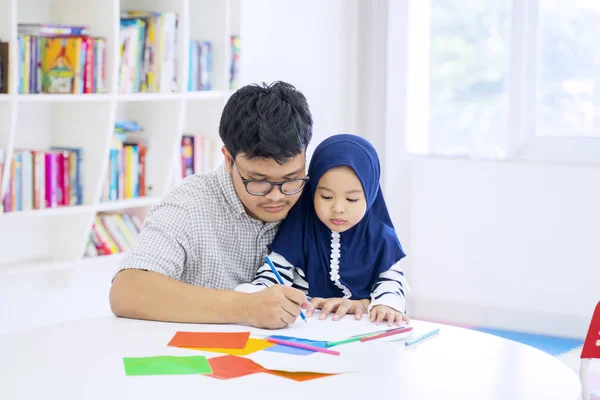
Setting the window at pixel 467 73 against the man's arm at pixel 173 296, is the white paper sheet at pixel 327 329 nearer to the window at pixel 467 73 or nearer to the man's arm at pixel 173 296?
the man's arm at pixel 173 296

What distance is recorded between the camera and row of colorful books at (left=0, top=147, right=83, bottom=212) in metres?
3.01

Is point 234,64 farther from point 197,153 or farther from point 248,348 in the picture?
point 248,348

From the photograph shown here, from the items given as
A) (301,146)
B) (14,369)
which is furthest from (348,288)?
(14,369)

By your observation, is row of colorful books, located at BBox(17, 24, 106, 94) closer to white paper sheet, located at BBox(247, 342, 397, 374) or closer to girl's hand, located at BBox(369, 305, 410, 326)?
girl's hand, located at BBox(369, 305, 410, 326)

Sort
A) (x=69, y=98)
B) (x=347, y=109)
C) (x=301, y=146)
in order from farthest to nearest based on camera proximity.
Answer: (x=347, y=109)
(x=69, y=98)
(x=301, y=146)

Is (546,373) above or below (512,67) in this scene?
below

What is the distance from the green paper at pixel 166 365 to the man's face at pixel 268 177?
1.54ft

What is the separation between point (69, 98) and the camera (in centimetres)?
308

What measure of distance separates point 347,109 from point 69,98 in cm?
186

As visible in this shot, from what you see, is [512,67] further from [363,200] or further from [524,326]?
[363,200]

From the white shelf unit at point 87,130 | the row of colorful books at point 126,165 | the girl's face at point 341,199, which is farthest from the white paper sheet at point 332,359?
the row of colorful books at point 126,165

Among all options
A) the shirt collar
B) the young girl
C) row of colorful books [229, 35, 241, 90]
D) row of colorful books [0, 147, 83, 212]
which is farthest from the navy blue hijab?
row of colorful books [229, 35, 241, 90]

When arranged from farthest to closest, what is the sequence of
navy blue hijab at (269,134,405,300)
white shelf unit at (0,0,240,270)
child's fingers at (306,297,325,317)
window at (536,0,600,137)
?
window at (536,0,600,137), white shelf unit at (0,0,240,270), navy blue hijab at (269,134,405,300), child's fingers at (306,297,325,317)

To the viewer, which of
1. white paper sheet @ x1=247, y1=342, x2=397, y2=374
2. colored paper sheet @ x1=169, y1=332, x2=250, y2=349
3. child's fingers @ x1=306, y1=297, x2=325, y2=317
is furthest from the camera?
child's fingers @ x1=306, y1=297, x2=325, y2=317
